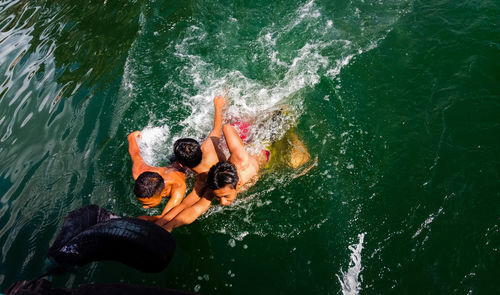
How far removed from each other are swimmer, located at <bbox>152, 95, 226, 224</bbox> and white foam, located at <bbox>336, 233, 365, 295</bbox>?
2.21m

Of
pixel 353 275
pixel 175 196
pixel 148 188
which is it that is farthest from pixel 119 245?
pixel 353 275

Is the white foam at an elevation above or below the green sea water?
below

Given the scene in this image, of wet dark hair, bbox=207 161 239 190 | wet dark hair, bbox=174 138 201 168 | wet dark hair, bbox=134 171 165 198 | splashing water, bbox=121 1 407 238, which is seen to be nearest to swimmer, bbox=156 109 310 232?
wet dark hair, bbox=207 161 239 190

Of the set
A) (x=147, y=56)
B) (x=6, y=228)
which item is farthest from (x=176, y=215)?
(x=147, y=56)

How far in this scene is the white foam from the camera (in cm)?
388

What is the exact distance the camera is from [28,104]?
8.17 meters

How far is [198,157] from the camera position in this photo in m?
4.38

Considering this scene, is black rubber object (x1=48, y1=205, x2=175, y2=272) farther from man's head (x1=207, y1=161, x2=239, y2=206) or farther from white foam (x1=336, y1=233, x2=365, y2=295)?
white foam (x1=336, y1=233, x2=365, y2=295)

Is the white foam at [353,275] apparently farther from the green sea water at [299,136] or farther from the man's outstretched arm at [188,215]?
the man's outstretched arm at [188,215]

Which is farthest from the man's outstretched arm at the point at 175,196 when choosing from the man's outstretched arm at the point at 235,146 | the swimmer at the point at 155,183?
the man's outstretched arm at the point at 235,146

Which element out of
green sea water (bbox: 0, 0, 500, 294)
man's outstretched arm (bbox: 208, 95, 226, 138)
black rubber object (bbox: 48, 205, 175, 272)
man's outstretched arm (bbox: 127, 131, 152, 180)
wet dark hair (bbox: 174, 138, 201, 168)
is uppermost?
black rubber object (bbox: 48, 205, 175, 272)

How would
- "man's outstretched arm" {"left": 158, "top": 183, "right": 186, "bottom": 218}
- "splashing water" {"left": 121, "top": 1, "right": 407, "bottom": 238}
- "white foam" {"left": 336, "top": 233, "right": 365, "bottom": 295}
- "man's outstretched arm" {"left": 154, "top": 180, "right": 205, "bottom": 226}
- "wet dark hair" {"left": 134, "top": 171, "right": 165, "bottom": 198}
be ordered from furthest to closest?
1. "splashing water" {"left": 121, "top": 1, "right": 407, "bottom": 238}
2. "man's outstretched arm" {"left": 158, "top": 183, "right": 186, "bottom": 218}
3. "man's outstretched arm" {"left": 154, "top": 180, "right": 205, "bottom": 226}
4. "wet dark hair" {"left": 134, "top": 171, "right": 165, "bottom": 198}
5. "white foam" {"left": 336, "top": 233, "right": 365, "bottom": 295}

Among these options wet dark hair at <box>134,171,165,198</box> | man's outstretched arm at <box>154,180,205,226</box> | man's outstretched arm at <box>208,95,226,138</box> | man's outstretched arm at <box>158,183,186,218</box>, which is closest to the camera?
wet dark hair at <box>134,171,165,198</box>

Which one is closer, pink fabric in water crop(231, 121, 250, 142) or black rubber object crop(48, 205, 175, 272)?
black rubber object crop(48, 205, 175, 272)
